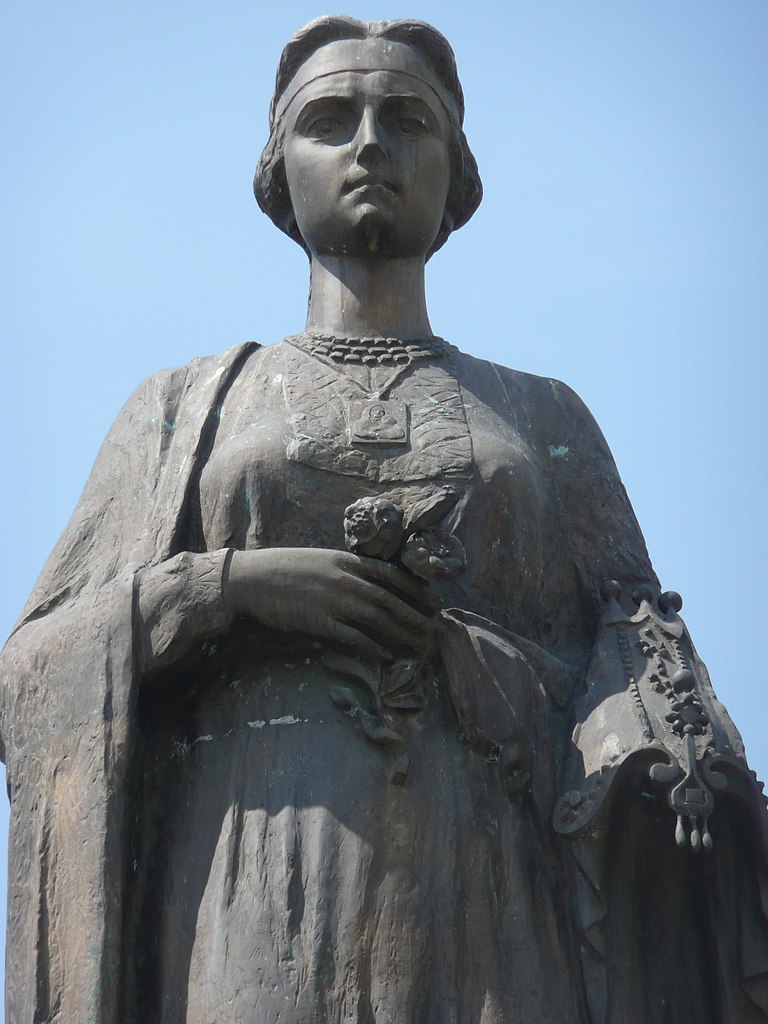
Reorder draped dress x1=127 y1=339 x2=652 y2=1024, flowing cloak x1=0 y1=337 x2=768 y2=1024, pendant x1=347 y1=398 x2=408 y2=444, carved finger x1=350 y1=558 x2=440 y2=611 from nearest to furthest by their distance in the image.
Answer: draped dress x1=127 y1=339 x2=652 y2=1024, flowing cloak x1=0 y1=337 x2=768 y2=1024, carved finger x1=350 y1=558 x2=440 y2=611, pendant x1=347 y1=398 x2=408 y2=444

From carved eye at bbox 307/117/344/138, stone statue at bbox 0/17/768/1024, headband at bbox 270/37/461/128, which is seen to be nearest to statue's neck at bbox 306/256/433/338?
stone statue at bbox 0/17/768/1024

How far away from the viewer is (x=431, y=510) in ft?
28.0

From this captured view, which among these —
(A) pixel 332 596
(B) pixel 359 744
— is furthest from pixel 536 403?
(B) pixel 359 744

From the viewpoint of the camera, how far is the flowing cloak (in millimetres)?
8445

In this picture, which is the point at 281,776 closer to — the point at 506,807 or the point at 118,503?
the point at 506,807

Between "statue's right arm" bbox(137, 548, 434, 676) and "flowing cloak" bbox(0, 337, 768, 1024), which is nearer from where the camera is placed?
"flowing cloak" bbox(0, 337, 768, 1024)

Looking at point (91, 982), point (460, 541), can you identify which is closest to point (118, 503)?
point (460, 541)

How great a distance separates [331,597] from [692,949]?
1.90 meters

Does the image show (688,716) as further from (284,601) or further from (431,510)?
(284,601)

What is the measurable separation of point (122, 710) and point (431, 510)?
4.36 ft

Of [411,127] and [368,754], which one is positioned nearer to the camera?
[368,754]

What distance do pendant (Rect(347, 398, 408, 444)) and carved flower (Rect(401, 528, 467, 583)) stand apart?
73 cm

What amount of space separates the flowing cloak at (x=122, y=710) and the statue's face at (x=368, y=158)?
2.77 ft

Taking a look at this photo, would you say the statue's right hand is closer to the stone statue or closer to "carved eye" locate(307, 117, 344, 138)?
the stone statue
